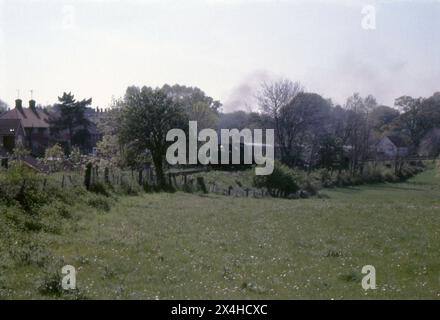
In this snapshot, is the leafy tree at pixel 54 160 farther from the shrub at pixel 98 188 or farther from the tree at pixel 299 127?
the tree at pixel 299 127

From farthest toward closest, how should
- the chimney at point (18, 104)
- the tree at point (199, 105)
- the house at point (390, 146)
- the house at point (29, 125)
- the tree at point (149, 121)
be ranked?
the house at point (390, 146) → the tree at point (199, 105) → the chimney at point (18, 104) → the house at point (29, 125) → the tree at point (149, 121)

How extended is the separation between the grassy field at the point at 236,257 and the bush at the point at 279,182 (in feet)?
95.8

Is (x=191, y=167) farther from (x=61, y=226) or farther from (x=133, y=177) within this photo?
(x=61, y=226)

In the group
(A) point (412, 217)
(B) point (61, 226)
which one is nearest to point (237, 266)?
(B) point (61, 226)

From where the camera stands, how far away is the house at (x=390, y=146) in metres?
119

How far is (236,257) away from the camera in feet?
43.4

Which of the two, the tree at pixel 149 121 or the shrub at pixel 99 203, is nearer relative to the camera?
the shrub at pixel 99 203

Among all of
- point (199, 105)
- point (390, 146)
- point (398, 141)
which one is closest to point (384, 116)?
point (390, 146)

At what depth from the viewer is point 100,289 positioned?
9562 millimetres

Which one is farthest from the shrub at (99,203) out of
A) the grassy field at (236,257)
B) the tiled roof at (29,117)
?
the tiled roof at (29,117)

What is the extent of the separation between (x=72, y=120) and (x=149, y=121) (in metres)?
36.0

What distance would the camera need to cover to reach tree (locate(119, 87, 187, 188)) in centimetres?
4506

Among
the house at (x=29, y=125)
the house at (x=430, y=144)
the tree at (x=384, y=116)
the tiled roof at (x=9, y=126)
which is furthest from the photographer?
the tree at (x=384, y=116)
